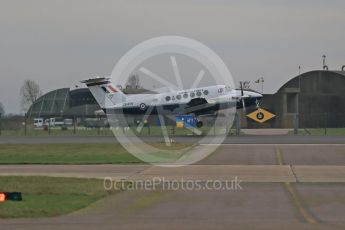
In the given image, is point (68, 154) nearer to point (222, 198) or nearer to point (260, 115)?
point (222, 198)

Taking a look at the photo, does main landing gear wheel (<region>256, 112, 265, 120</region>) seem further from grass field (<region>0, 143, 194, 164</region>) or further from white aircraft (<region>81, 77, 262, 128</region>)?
grass field (<region>0, 143, 194, 164</region>)

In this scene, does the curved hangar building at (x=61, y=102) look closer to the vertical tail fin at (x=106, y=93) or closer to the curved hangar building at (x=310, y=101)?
the curved hangar building at (x=310, y=101)

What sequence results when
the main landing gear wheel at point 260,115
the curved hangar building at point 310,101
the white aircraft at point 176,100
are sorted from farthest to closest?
the curved hangar building at point 310,101
the white aircraft at point 176,100
the main landing gear wheel at point 260,115

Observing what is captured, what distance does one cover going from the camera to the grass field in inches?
1099

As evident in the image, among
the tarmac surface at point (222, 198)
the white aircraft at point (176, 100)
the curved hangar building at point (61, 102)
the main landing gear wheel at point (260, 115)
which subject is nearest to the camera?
the tarmac surface at point (222, 198)

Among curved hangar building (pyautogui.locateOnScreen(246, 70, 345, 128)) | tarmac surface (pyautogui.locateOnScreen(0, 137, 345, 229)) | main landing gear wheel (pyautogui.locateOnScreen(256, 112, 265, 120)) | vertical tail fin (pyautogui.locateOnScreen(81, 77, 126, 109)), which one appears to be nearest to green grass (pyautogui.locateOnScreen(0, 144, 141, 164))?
tarmac surface (pyautogui.locateOnScreen(0, 137, 345, 229))

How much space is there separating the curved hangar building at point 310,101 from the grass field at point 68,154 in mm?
44445

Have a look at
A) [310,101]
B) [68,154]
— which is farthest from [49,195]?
[310,101]


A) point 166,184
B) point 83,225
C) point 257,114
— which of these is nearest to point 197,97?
point 257,114

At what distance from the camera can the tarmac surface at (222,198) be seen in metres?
12.1

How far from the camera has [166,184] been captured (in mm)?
19016

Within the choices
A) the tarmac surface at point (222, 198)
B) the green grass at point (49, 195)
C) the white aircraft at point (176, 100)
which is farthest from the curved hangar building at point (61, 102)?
the green grass at point (49, 195)

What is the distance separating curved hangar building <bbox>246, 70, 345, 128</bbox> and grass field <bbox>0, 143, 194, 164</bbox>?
4444 cm

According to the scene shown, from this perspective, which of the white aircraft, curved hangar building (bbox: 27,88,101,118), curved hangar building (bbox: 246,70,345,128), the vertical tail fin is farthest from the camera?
curved hangar building (bbox: 27,88,101,118)
